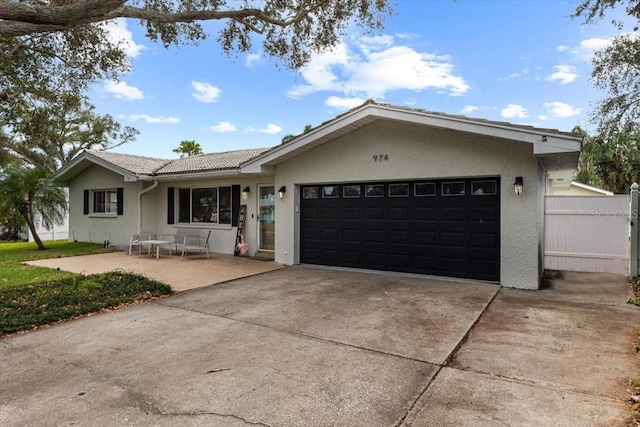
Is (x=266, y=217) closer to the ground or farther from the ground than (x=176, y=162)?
closer to the ground

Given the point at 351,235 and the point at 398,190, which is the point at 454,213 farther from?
the point at 351,235

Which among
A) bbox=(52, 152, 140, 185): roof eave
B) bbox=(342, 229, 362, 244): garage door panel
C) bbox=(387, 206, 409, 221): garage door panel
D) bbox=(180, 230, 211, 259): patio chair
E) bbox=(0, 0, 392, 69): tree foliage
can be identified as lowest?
bbox=(180, 230, 211, 259): patio chair

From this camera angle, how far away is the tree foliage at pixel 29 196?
13734 mm

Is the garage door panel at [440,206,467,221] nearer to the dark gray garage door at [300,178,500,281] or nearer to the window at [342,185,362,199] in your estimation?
the dark gray garage door at [300,178,500,281]

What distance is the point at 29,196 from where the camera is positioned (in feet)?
47.3

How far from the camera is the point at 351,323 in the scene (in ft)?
17.5

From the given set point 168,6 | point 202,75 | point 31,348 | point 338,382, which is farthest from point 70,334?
point 202,75

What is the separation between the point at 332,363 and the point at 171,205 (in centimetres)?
1175

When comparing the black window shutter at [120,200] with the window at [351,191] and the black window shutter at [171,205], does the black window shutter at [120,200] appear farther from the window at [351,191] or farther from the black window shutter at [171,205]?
the window at [351,191]

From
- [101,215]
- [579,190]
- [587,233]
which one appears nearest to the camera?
[587,233]

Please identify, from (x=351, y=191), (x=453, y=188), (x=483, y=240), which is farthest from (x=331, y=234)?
(x=483, y=240)

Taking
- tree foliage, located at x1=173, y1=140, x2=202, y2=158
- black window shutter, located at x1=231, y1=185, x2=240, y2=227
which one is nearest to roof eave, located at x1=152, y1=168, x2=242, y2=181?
black window shutter, located at x1=231, y1=185, x2=240, y2=227

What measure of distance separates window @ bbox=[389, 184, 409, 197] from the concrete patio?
3.72 metres

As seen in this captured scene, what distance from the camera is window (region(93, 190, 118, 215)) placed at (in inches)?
607
